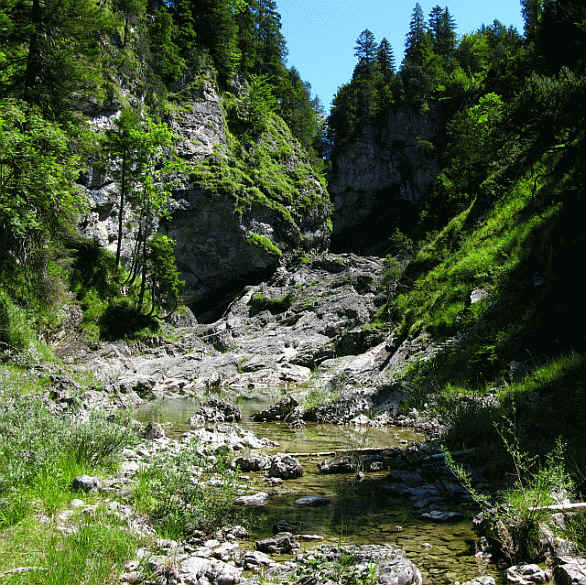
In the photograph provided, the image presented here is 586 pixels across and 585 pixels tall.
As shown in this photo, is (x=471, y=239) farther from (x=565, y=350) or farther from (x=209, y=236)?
(x=209, y=236)

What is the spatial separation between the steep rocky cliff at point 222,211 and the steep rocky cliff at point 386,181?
15.0m

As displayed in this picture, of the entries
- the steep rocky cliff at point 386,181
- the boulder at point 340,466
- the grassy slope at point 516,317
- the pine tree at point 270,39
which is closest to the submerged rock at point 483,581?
the grassy slope at point 516,317

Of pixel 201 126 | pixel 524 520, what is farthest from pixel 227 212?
pixel 524 520

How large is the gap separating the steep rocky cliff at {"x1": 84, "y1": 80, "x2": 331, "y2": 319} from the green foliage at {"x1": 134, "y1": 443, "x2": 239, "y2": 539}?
35.0 m

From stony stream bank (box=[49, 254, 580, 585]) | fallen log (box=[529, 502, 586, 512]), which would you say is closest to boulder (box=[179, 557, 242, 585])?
stony stream bank (box=[49, 254, 580, 585])

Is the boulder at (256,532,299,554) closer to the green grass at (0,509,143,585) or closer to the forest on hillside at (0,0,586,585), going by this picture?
the forest on hillside at (0,0,586,585)

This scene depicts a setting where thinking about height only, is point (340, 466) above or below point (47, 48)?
below

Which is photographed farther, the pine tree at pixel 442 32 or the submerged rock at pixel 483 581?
the pine tree at pixel 442 32

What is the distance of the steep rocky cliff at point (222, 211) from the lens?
1719 inches

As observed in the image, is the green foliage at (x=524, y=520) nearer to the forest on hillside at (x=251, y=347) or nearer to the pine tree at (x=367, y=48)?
the forest on hillside at (x=251, y=347)

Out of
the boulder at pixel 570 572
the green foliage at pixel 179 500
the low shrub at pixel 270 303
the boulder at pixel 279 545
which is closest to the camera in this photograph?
the boulder at pixel 570 572

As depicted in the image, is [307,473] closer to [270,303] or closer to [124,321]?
[124,321]

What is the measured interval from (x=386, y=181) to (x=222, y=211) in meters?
33.9

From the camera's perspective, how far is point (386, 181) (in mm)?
67688
